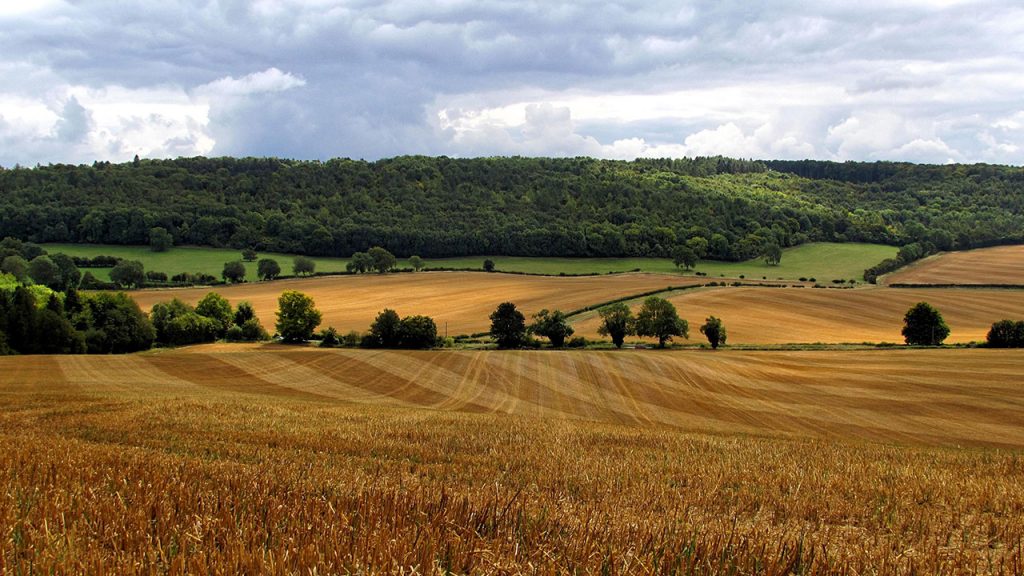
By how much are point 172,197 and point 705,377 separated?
149254 millimetres

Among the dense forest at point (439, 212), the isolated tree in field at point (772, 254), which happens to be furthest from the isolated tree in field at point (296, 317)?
the isolated tree in field at point (772, 254)

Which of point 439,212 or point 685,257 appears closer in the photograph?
point 685,257

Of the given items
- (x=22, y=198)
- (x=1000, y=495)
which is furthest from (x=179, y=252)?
(x=1000, y=495)

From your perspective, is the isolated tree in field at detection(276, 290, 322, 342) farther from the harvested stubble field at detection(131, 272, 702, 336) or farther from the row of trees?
the row of trees

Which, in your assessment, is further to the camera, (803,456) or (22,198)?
(22,198)

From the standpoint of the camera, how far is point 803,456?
1803 centimetres

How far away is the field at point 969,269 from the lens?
111375mm

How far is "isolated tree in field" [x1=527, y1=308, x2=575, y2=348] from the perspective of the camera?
7625 cm

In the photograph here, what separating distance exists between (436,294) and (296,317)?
30.5 m

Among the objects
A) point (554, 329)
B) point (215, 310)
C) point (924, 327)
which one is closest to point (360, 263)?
point (215, 310)

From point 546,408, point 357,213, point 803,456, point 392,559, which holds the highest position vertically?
point 357,213

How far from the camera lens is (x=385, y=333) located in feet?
249

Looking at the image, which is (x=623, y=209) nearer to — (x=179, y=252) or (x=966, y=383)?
(x=179, y=252)

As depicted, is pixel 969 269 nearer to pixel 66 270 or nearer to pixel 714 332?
pixel 714 332
